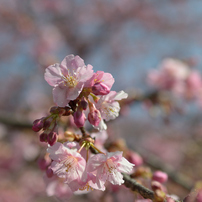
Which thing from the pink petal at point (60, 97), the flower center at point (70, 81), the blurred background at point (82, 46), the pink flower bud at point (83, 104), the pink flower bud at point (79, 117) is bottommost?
the blurred background at point (82, 46)

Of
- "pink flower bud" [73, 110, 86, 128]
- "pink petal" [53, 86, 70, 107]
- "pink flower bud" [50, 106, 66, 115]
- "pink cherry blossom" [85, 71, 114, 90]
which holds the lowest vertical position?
"pink flower bud" [50, 106, 66, 115]

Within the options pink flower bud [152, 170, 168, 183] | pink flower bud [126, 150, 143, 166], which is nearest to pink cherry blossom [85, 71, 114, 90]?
pink flower bud [152, 170, 168, 183]

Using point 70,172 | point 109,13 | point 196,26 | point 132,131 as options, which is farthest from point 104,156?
point 132,131

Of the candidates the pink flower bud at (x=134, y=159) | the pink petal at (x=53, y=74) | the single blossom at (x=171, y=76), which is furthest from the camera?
the single blossom at (x=171, y=76)

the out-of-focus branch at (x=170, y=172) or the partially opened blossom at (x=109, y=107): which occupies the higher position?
the partially opened blossom at (x=109, y=107)

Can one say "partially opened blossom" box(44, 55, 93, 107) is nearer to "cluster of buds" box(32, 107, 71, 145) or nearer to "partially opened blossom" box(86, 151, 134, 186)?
"cluster of buds" box(32, 107, 71, 145)

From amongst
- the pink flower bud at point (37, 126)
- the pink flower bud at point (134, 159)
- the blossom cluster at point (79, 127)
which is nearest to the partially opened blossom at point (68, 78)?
the blossom cluster at point (79, 127)

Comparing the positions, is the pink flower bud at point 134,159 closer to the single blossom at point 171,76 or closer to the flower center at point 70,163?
the flower center at point 70,163

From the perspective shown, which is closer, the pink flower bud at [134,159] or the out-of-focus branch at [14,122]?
the pink flower bud at [134,159]

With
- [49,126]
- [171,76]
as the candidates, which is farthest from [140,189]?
[171,76]

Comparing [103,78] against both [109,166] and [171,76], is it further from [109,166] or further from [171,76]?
[171,76]
